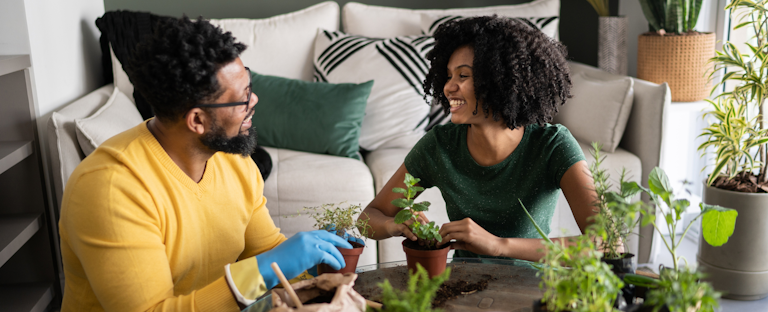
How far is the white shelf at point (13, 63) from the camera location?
173 centimetres

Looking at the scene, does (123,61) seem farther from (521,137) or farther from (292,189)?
(521,137)

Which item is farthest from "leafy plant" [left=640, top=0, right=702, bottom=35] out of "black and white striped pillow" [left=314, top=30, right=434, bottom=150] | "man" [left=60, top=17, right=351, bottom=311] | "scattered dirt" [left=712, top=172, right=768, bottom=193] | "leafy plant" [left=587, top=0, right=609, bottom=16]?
"man" [left=60, top=17, right=351, bottom=311]

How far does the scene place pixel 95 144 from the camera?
1.86 meters

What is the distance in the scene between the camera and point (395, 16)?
285cm

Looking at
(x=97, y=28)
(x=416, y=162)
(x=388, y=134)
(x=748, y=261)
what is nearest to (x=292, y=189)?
(x=388, y=134)

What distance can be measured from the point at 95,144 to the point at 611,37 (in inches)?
90.4

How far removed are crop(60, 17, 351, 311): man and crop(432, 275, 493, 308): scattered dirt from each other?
0.19 meters

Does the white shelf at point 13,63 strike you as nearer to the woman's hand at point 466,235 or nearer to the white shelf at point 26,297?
the white shelf at point 26,297

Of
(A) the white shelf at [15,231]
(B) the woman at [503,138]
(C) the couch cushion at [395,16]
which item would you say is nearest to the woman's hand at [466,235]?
(B) the woman at [503,138]

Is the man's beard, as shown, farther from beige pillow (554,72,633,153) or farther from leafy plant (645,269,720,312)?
beige pillow (554,72,633,153)

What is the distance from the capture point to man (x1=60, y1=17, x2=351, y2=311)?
953 mm

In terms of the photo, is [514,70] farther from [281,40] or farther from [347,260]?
[281,40]

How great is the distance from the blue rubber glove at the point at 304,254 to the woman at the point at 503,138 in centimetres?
23

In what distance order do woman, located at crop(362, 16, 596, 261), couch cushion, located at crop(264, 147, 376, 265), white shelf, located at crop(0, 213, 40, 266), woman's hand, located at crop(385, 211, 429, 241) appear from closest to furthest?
woman's hand, located at crop(385, 211, 429, 241) < woman, located at crop(362, 16, 596, 261) < white shelf, located at crop(0, 213, 40, 266) < couch cushion, located at crop(264, 147, 376, 265)
